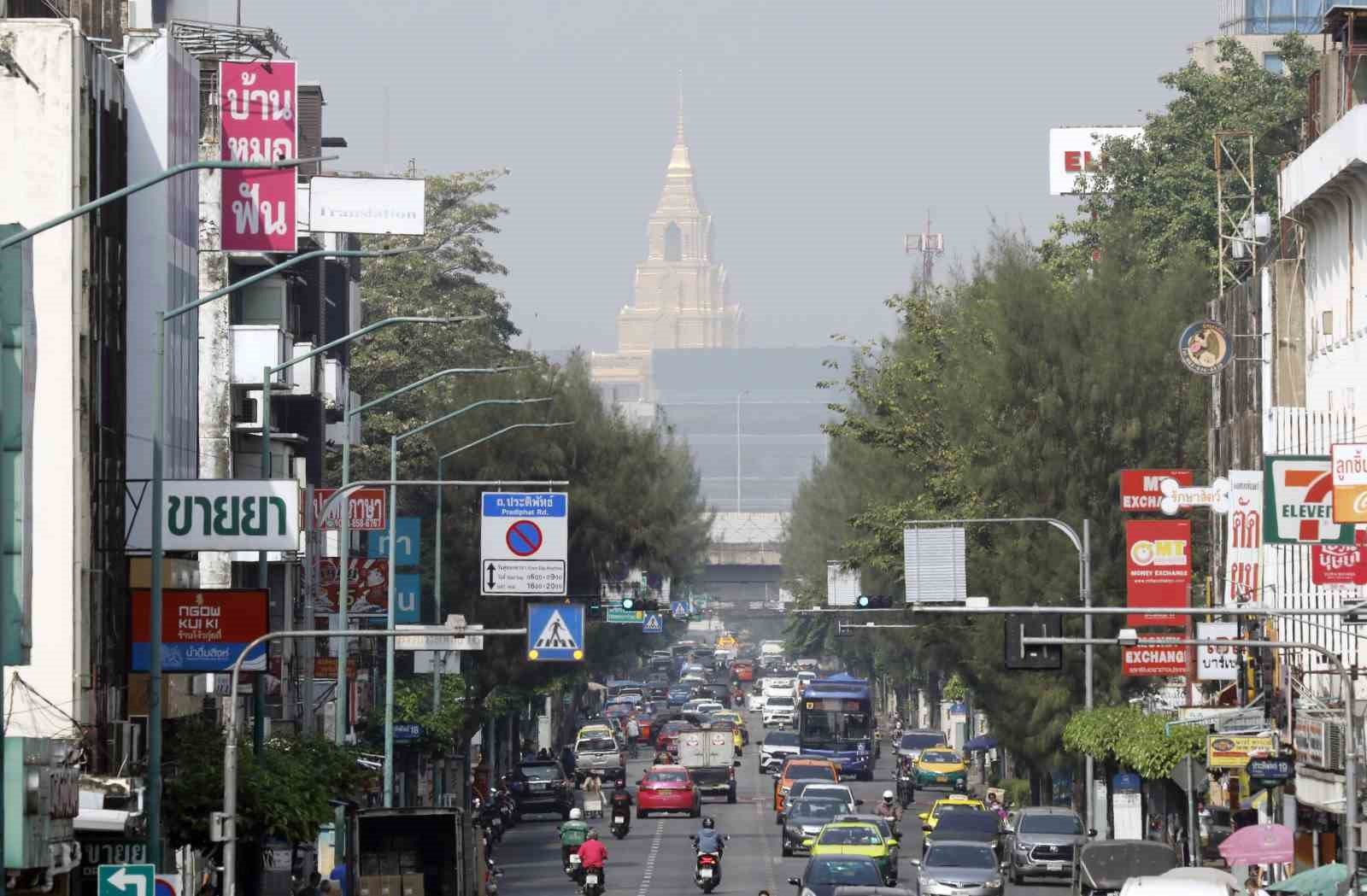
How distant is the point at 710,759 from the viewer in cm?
9006

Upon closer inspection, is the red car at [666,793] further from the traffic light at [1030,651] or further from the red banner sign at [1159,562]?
the traffic light at [1030,651]

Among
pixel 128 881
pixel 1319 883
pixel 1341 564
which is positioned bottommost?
pixel 1319 883

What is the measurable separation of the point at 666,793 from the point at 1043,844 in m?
21.0

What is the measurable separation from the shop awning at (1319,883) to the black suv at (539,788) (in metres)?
39.2

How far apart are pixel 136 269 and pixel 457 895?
12016 mm

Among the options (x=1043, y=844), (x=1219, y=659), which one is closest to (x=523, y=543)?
(x=1043, y=844)

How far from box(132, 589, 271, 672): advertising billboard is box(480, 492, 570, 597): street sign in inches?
838

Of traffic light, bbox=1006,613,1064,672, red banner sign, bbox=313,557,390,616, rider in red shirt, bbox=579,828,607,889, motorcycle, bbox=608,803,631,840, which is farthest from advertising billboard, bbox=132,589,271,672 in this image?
motorcycle, bbox=608,803,631,840

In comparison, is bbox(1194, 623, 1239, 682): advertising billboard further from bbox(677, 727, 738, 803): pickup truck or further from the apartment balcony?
bbox(677, 727, 738, 803): pickup truck

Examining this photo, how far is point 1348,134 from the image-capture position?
51.6 meters

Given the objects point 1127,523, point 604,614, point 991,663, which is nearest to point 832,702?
point 604,614

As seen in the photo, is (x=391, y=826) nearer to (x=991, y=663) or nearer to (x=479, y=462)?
(x=991, y=663)

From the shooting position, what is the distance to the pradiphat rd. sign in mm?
40031

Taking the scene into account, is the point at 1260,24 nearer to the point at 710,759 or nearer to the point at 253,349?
the point at 710,759
